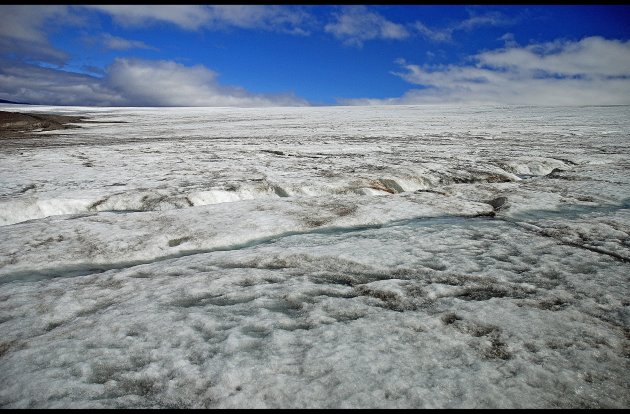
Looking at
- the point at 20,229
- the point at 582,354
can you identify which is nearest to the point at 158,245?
the point at 20,229

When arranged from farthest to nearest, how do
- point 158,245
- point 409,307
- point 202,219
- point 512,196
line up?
point 512,196
point 202,219
point 158,245
point 409,307

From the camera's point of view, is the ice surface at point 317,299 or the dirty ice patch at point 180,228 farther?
the dirty ice patch at point 180,228

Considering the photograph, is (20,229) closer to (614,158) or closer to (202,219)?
(202,219)

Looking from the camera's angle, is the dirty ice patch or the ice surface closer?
the ice surface

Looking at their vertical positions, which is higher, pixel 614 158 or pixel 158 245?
pixel 614 158

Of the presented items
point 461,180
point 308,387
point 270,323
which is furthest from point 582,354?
point 461,180

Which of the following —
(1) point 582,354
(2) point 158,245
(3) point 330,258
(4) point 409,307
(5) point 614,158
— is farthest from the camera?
(5) point 614,158

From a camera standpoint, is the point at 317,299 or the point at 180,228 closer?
the point at 317,299

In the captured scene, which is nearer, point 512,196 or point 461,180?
point 512,196
